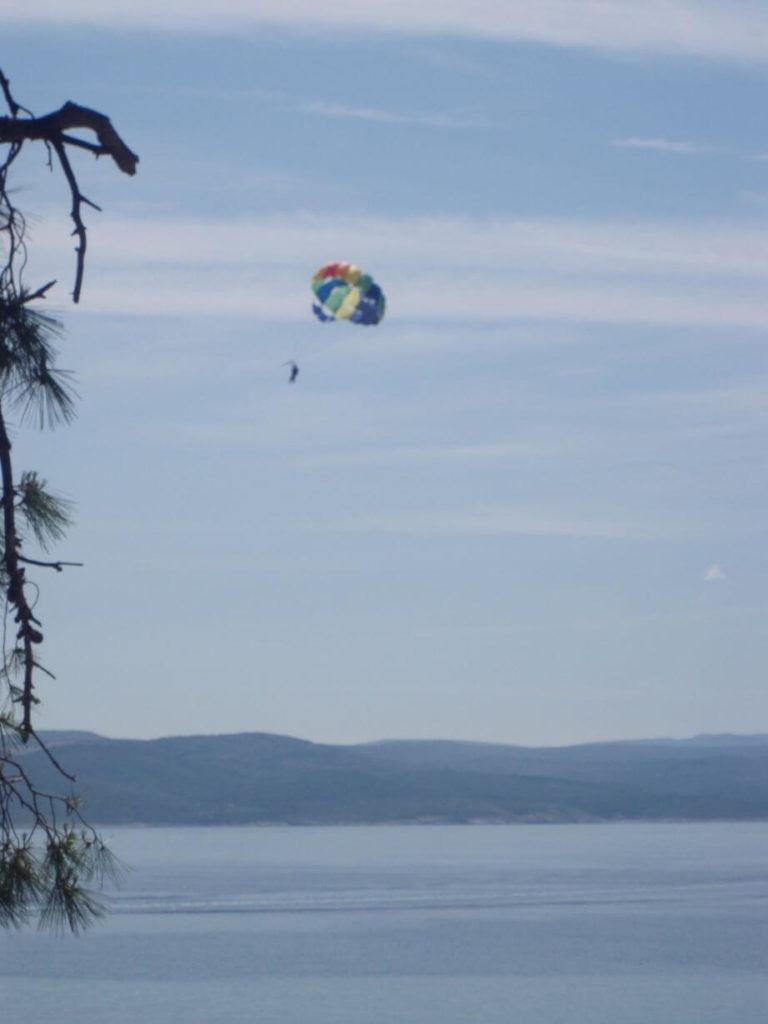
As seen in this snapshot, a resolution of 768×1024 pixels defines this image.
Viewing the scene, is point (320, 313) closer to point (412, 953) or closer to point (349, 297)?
point (349, 297)

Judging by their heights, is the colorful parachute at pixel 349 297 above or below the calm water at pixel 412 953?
above

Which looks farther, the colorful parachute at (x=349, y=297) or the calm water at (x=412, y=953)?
the calm water at (x=412, y=953)

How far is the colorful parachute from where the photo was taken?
3753 cm

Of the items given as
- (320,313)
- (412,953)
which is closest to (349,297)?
(320,313)

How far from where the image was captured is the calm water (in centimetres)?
5266

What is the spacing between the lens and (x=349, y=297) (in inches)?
1502

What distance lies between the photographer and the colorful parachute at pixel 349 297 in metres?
37.5

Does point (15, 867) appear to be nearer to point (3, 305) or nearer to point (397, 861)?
point (3, 305)

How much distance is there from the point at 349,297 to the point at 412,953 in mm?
37633

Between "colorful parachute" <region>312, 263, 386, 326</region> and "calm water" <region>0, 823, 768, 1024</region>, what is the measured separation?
15.5 meters

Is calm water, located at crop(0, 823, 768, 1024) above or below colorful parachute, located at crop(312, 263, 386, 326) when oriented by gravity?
below

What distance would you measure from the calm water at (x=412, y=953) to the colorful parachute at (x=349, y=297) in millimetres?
15550

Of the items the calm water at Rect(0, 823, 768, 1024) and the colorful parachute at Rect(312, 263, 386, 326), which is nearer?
the colorful parachute at Rect(312, 263, 386, 326)

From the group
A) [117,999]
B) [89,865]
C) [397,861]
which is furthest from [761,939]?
[397,861]
